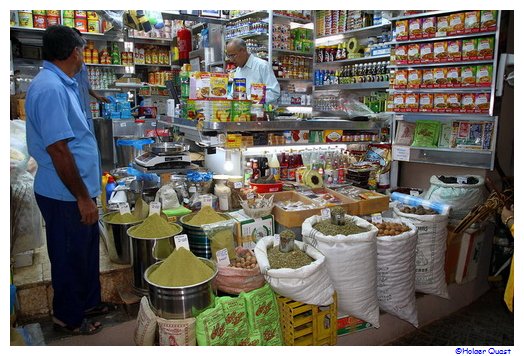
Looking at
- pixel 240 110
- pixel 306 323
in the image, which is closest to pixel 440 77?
pixel 240 110

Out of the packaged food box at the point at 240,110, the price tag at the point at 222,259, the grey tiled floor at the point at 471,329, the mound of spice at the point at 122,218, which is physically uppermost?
the packaged food box at the point at 240,110

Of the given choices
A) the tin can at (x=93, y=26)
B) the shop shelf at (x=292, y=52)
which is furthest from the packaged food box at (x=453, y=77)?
the tin can at (x=93, y=26)

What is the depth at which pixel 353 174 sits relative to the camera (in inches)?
151

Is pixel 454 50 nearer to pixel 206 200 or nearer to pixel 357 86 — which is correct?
pixel 206 200

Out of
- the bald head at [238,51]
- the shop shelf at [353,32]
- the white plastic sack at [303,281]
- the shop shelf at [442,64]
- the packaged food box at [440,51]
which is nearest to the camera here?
the white plastic sack at [303,281]

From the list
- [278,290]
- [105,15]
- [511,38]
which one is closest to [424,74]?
[511,38]

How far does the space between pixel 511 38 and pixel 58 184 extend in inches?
146

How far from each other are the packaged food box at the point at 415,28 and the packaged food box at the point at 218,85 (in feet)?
6.26

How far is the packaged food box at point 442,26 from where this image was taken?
3.69 metres

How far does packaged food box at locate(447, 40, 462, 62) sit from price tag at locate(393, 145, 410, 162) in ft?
2.95

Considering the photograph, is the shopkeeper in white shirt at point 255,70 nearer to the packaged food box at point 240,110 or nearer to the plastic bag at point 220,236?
the packaged food box at point 240,110

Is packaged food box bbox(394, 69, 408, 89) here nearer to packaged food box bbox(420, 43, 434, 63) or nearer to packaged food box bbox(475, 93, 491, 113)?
packaged food box bbox(420, 43, 434, 63)

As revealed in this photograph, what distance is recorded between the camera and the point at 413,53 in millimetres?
3930

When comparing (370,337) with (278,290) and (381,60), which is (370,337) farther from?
(381,60)
